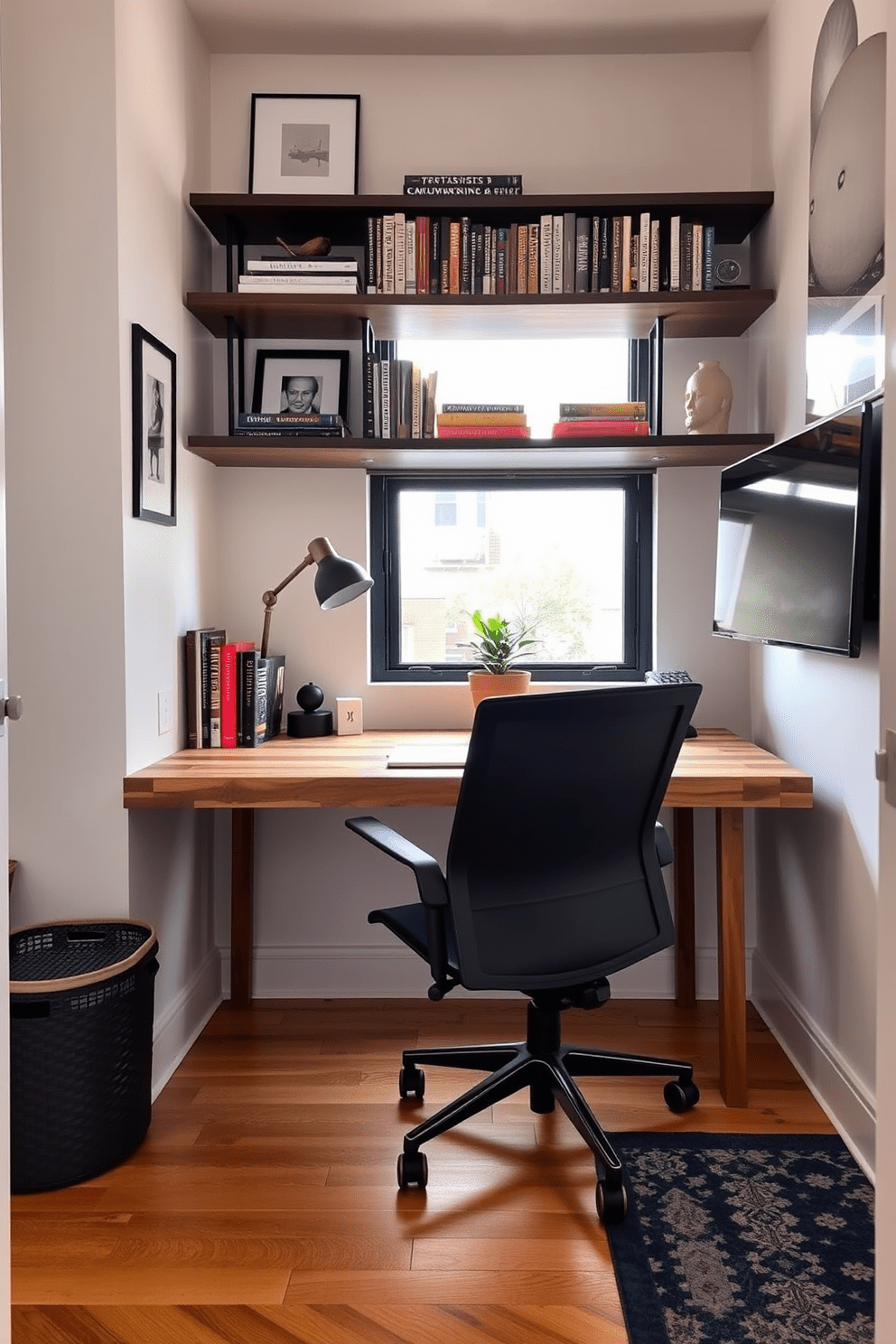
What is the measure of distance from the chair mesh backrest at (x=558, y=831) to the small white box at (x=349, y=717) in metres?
1.10

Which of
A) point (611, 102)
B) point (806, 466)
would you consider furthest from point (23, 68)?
point (806, 466)

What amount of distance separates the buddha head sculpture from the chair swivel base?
1.60 m

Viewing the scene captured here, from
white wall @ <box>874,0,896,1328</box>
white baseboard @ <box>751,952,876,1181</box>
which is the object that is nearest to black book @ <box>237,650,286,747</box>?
white baseboard @ <box>751,952,876,1181</box>

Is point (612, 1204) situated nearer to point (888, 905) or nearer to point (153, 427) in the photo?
point (888, 905)

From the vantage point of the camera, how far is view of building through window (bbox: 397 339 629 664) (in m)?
3.20

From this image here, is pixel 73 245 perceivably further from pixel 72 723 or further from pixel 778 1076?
pixel 778 1076

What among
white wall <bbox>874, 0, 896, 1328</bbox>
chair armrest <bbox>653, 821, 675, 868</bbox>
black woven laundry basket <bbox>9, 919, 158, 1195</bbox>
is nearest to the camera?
white wall <bbox>874, 0, 896, 1328</bbox>

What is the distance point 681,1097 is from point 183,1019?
4.13 ft

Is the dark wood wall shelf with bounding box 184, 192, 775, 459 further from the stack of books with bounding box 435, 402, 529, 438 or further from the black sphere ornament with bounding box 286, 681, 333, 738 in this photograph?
the black sphere ornament with bounding box 286, 681, 333, 738

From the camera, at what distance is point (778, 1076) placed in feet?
8.32

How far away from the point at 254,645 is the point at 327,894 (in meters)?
0.78

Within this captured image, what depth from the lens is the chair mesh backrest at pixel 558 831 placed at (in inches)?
74.0

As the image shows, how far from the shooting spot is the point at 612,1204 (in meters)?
1.92

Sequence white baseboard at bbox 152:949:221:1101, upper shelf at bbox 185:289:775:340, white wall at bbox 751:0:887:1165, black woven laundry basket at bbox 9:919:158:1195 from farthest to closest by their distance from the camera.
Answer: upper shelf at bbox 185:289:775:340, white baseboard at bbox 152:949:221:1101, white wall at bbox 751:0:887:1165, black woven laundry basket at bbox 9:919:158:1195
